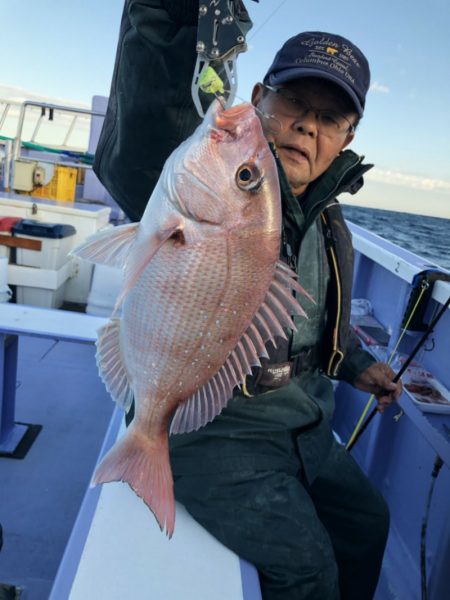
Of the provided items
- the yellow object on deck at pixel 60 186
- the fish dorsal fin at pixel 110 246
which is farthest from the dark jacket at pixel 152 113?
the yellow object on deck at pixel 60 186

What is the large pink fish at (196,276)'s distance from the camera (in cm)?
133

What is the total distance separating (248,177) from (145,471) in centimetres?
92

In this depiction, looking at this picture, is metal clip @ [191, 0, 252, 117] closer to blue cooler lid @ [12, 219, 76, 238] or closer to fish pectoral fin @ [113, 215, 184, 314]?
fish pectoral fin @ [113, 215, 184, 314]

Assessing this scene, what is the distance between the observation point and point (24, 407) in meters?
3.57

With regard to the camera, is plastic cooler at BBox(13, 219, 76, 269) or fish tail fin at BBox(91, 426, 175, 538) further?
plastic cooler at BBox(13, 219, 76, 269)

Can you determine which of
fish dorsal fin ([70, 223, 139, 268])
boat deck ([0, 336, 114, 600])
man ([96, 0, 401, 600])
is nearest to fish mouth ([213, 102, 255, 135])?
man ([96, 0, 401, 600])

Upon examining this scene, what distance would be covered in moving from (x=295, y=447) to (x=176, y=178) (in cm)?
127

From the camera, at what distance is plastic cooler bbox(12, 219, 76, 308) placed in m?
5.33

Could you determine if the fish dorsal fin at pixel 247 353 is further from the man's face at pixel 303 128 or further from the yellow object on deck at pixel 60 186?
the yellow object on deck at pixel 60 186

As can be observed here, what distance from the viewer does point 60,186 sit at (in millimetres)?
7461

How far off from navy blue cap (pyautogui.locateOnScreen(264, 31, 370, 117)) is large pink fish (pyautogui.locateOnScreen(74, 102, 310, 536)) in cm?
74

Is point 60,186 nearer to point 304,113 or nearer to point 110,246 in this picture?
point 304,113

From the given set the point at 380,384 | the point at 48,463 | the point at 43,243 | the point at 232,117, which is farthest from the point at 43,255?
the point at 232,117

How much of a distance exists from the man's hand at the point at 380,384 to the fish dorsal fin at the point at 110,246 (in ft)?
4.97
